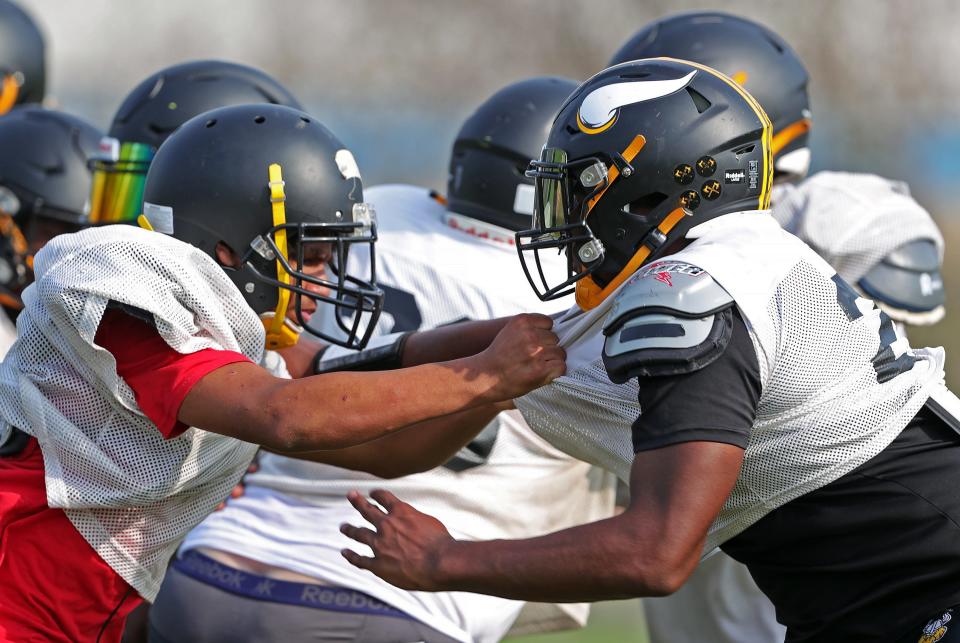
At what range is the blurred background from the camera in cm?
1230

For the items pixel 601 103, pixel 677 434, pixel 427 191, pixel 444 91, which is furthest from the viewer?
pixel 444 91

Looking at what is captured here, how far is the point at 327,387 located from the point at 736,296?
2.64ft

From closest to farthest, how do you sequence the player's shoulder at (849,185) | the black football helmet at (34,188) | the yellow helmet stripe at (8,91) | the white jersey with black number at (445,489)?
1. the white jersey with black number at (445,489)
2. the player's shoulder at (849,185)
3. the black football helmet at (34,188)
4. the yellow helmet stripe at (8,91)

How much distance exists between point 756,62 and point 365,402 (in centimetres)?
253

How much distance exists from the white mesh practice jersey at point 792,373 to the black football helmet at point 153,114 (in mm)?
1923

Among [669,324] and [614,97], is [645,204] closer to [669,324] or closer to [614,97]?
[614,97]

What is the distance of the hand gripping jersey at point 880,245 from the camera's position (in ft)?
13.0

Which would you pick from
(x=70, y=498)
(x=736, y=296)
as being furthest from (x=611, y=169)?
(x=70, y=498)

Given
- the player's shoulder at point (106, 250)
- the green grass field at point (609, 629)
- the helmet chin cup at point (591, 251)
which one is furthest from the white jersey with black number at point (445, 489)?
the green grass field at point (609, 629)

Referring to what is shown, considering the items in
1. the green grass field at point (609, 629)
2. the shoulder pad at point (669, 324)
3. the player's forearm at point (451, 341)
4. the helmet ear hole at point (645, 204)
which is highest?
the helmet ear hole at point (645, 204)

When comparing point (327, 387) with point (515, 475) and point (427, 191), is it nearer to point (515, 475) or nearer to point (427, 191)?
point (515, 475)

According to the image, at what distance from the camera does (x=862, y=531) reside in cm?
231

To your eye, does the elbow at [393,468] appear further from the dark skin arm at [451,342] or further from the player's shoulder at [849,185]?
the player's shoulder at [849,185]

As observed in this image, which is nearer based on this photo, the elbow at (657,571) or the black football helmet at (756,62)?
the elbow at (657,571)
